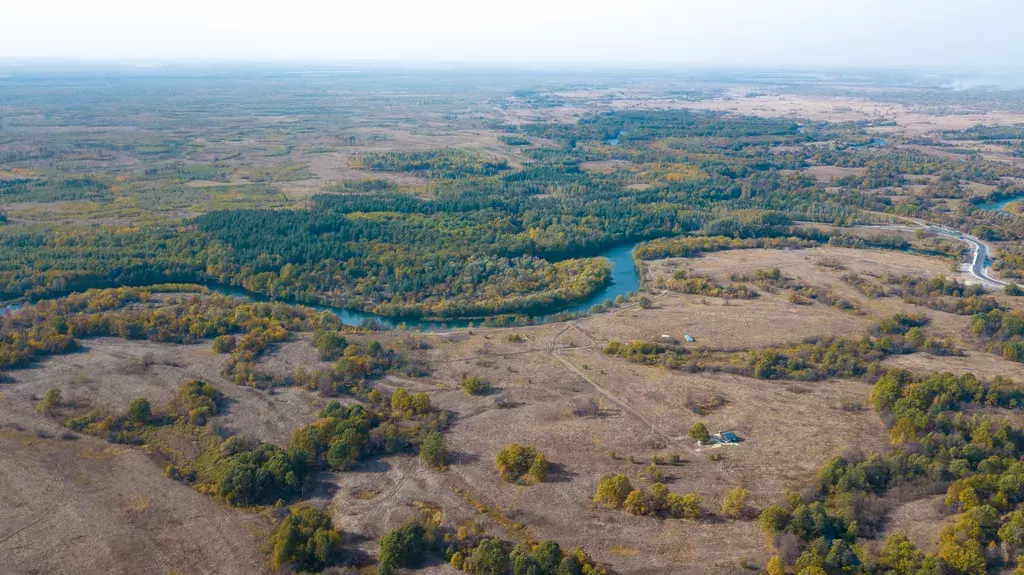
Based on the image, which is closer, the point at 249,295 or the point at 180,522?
the point at 180,522

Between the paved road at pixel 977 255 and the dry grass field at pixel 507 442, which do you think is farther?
the paved road at pixel 977 255

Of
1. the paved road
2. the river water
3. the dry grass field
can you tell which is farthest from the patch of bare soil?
the paved road

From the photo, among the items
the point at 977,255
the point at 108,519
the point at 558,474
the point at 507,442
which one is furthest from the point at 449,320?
the point at 977,255

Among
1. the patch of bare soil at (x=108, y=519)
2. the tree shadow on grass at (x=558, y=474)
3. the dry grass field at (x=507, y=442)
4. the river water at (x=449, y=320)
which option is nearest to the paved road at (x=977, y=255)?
the dry grass field at (x=507, y=442)

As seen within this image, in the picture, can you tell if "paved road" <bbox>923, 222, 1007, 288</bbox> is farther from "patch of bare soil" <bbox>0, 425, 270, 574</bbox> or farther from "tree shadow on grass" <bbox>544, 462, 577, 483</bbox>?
"patch of bare soil" <bbox>0, 425, 270, 574</bbox>

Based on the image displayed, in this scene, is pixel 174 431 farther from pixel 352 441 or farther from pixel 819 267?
pixel 819 267

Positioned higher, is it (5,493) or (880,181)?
(880,181)

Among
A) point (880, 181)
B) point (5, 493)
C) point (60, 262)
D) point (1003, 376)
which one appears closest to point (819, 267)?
point (1003, 376)

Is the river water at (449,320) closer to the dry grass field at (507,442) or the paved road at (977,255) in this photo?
the dry grass field at (507,442)
